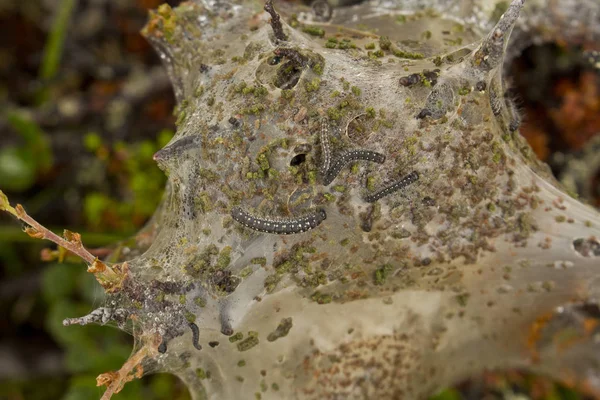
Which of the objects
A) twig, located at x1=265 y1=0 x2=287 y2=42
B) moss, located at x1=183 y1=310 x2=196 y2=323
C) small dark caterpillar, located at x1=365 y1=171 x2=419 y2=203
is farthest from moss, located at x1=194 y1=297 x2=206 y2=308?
twig, located at x1=265 y1=0 x2=287 y2=42

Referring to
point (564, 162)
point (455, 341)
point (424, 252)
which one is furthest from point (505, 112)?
point (564, 162)

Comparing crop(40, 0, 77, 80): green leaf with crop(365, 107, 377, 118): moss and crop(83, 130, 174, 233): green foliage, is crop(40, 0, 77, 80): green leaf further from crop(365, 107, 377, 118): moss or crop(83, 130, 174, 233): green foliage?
crop(365, 107, 377, 118): moss

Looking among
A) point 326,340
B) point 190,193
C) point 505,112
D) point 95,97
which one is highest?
point 95,97

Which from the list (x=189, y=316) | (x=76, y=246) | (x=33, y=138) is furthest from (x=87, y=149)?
(x=76, y=246)

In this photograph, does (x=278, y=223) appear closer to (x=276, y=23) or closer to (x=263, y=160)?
(x=263, y=160)

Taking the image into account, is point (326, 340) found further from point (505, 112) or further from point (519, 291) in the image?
point (505, 112)

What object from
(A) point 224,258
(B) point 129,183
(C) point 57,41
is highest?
(C) point 57,41
